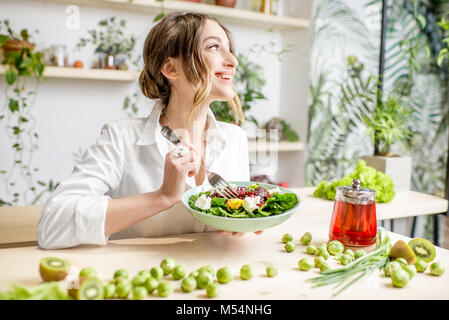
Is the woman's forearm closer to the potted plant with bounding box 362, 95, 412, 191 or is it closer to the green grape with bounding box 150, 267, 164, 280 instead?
the green grape with bounding box 150, 267, 164, 280

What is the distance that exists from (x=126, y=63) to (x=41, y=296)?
273cm

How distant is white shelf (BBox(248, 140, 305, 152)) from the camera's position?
139 inches

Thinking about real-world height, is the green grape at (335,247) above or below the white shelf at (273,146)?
below

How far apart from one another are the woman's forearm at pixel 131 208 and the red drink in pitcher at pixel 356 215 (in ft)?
1.62

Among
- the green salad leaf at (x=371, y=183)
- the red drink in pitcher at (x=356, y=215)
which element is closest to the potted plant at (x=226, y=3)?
the green salad leaf at (x=371, y=183)

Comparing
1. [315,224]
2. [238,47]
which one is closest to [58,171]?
[238,47]

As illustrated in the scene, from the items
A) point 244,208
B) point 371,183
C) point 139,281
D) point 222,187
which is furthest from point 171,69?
point 371,183

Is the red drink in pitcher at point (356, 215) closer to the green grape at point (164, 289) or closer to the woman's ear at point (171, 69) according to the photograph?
the green grape at point (164, 289)

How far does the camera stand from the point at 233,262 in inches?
44.1

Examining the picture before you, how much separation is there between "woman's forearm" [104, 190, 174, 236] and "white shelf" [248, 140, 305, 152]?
2260 millimetres

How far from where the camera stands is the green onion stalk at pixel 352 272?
963mm

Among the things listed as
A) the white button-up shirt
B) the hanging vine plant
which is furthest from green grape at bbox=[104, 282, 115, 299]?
the hanging vine plant
